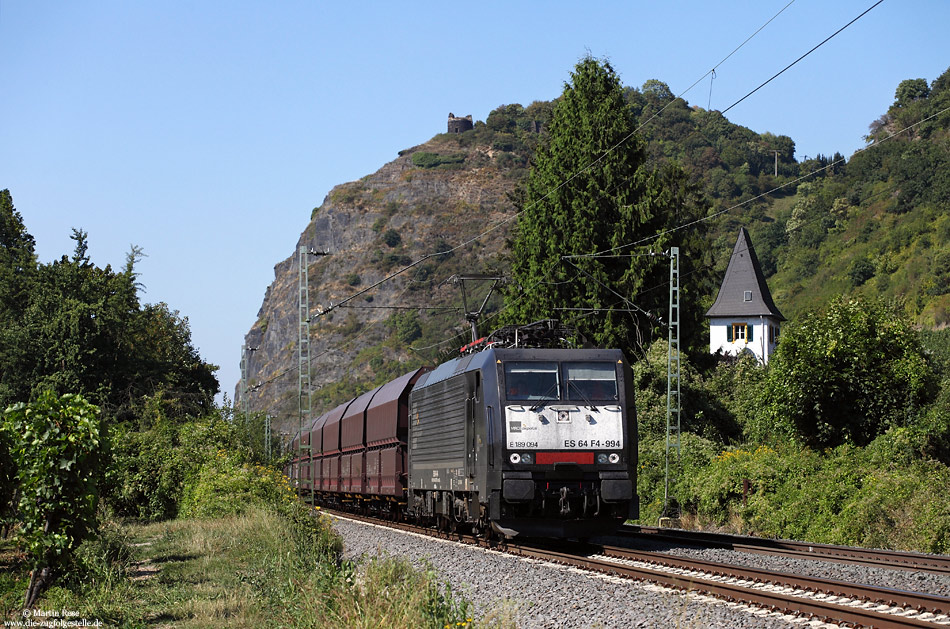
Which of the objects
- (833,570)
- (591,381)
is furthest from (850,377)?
(833,570)

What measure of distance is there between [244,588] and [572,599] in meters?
4.27

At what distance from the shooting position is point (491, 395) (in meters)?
17.7

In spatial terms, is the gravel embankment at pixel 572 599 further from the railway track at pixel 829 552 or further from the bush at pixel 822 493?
the bush at pixel 822 493

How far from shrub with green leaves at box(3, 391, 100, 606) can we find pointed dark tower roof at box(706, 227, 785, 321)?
75.9 metres

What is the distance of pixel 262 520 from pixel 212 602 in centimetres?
727

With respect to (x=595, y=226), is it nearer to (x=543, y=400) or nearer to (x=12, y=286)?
(x=543, y=400)

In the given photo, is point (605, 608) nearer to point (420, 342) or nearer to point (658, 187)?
point (658, 187)

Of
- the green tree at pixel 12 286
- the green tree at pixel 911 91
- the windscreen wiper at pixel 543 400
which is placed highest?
the green tree at pixel 911 91

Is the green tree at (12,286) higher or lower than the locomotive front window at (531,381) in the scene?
higher

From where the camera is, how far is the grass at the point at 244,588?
368 inches

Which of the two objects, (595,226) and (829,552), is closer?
(829,552)

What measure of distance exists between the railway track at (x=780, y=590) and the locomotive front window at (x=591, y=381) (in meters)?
2.69

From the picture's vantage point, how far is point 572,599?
40.4 feet

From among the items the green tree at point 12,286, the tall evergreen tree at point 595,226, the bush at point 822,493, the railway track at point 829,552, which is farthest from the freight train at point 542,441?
the green tree at point 12,286
